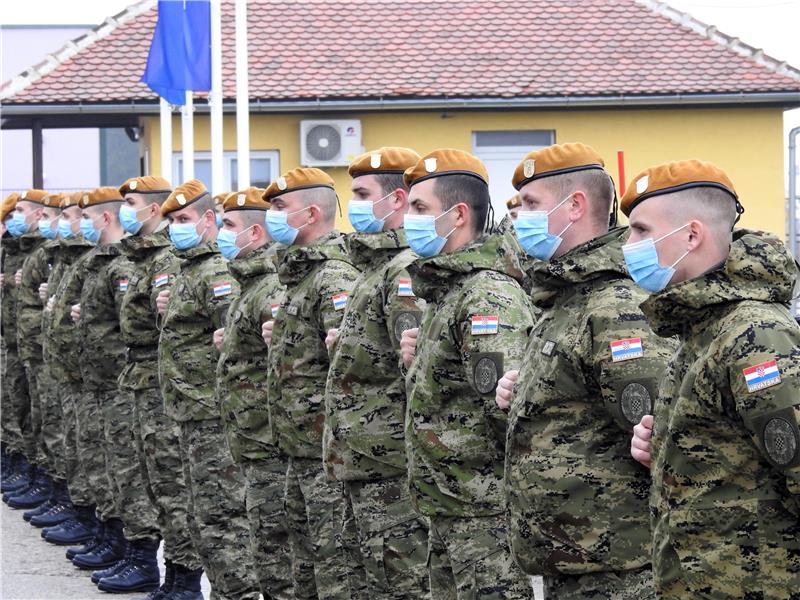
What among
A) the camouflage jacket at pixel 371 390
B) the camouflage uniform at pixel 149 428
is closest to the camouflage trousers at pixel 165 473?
the camouflage uniform at pixel 149 428

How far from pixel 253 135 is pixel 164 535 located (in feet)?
40.5

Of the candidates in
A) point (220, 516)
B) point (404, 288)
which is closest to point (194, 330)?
point (220, 516)

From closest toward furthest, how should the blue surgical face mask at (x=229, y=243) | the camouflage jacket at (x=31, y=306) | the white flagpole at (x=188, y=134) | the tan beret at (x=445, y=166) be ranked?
1. the tan beret at (x=445, y=166)
2. the blue surgical face mask at (x=229, y=243)
3. the camouflage jacket at (x=31, y=306)
4. the white flagpole at (x=188, y=134)

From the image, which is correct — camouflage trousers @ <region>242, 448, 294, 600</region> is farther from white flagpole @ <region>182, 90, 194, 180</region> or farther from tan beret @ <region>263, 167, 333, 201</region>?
white flagpole @ <region>182, 90, 194, 180</region>

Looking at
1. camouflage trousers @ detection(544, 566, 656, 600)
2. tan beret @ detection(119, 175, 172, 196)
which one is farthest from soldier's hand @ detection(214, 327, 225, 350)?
camouflage trousers @ detection(544, 566, 656, 600)

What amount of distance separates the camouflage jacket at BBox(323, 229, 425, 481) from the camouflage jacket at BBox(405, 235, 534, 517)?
2.10ft

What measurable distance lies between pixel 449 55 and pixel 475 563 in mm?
17657

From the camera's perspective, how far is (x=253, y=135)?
66.8ft

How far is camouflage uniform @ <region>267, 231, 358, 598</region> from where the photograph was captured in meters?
→ 6.43

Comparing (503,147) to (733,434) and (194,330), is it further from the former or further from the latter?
(733,434)

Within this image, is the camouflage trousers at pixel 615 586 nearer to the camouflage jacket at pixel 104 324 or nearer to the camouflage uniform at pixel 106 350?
the camouflage uniform at pixel 106 350

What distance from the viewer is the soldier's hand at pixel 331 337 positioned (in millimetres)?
6009

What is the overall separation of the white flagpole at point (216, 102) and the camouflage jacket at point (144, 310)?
A: 147 inches

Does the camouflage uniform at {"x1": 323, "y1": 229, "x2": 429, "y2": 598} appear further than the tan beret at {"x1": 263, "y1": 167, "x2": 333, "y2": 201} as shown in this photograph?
No
